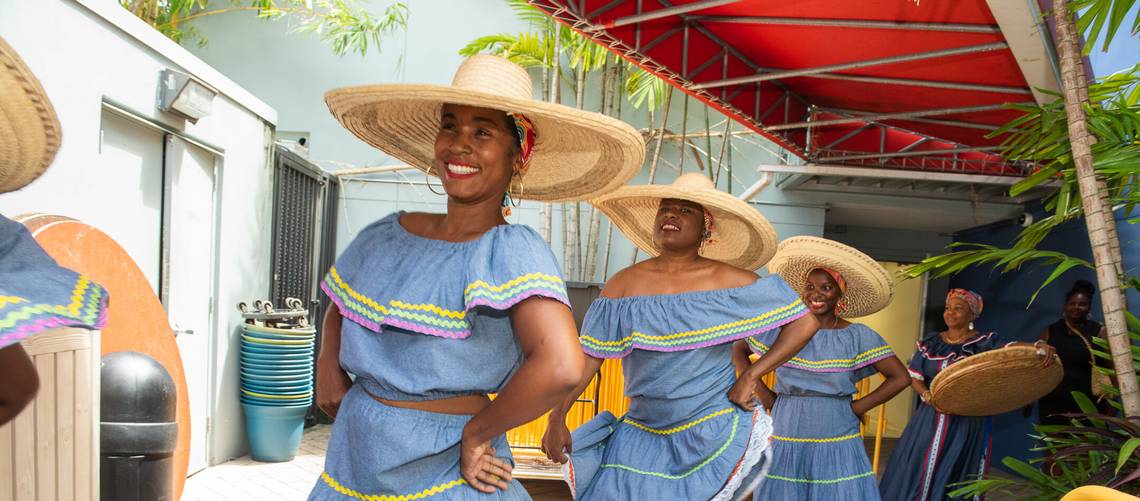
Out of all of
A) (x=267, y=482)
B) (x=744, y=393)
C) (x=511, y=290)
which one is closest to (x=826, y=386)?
(x=744, y=393)

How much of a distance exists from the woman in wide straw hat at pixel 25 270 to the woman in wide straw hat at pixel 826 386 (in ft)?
12.4

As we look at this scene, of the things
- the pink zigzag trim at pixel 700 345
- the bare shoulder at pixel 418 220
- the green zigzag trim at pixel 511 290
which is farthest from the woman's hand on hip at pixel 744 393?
the green zigzag trim at pixel 511 290

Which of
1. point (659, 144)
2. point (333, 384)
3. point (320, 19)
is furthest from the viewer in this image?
point (320, 19)

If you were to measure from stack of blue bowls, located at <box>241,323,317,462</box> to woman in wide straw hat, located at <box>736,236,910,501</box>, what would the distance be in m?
3.58

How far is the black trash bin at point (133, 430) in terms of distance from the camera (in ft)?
10.7

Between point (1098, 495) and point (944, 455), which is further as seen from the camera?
point (944, 455)

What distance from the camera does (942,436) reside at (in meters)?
5.61

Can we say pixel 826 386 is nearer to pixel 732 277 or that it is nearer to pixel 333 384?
pixel 732 277

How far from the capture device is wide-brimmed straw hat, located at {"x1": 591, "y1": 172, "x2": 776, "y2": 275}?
152 inches

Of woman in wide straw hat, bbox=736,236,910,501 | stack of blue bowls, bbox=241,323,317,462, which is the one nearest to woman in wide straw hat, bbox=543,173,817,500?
woman in wide straw hat, bbox=736,236,910,501

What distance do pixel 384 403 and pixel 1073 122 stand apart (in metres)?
2.39

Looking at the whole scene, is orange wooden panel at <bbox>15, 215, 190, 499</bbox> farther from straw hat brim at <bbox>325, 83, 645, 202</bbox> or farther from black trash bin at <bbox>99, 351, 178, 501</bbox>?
straw hat brim at <bbox>325, 83, 645, 202</bbox>

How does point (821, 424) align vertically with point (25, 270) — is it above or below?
below

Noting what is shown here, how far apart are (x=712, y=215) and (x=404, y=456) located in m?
2.69
